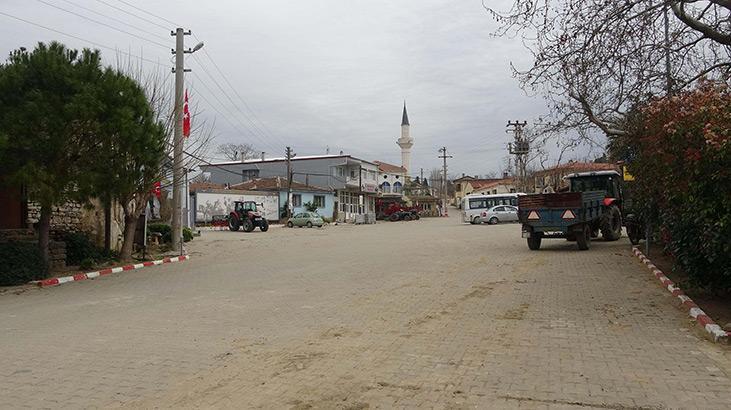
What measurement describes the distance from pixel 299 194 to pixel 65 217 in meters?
38.0

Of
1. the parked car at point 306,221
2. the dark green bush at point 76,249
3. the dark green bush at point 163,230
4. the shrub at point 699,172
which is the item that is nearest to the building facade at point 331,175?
the parked car at point 306,221

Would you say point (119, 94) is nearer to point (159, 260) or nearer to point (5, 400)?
point (159, 260)

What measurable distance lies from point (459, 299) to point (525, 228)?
986 cm

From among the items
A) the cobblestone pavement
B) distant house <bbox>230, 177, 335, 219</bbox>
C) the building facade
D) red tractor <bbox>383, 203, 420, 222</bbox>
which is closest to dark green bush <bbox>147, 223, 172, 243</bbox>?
the cobblestone pavement

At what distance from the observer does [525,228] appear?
19031mm

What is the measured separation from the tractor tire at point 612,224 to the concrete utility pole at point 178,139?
49.7ft

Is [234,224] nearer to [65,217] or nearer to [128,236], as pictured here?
[65,217]

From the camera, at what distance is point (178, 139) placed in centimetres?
1966

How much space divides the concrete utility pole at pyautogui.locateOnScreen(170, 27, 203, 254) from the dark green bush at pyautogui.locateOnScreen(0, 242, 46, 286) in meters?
6.02

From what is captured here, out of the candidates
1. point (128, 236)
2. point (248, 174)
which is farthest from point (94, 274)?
point (248, 174)

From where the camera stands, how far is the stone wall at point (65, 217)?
677 inches

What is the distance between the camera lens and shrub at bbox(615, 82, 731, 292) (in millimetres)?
7191

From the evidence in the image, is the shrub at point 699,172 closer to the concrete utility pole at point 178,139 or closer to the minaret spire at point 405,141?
the concrete utility pole at point 178,139

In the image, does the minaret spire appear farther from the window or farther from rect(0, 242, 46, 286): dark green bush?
rect(0, 242, 46, 286): dark green bush
